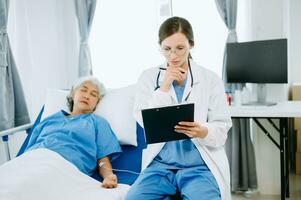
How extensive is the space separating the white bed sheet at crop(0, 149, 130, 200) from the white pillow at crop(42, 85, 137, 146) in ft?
1.33

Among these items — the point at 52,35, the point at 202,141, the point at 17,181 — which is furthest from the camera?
the point at 52,35

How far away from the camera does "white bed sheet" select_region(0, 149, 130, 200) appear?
1368 mm

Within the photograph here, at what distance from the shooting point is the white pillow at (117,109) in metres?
2.02

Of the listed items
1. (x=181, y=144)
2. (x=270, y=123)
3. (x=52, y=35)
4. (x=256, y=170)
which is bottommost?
(x=256, y=170)

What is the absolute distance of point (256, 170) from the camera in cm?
278

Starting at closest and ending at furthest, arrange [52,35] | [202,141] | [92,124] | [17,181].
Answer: [17,181] < [202,141] < [92,124] < [52,35]

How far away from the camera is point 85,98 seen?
2.05 m

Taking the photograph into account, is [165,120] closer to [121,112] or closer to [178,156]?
[178,156]

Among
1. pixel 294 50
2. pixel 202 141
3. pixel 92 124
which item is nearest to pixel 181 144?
pixel 202 141

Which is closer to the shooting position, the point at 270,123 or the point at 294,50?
the point at 270,123

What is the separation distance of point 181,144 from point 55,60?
2.13 m

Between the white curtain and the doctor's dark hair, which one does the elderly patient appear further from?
the white curtain

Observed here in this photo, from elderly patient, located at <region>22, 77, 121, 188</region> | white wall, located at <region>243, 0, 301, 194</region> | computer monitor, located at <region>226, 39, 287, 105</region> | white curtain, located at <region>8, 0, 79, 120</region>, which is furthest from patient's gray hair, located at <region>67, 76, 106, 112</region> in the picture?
white wall, located at <region>243, 0, 301, 194</region>

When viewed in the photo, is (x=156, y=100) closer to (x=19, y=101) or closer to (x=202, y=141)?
(x=202, y=141)
